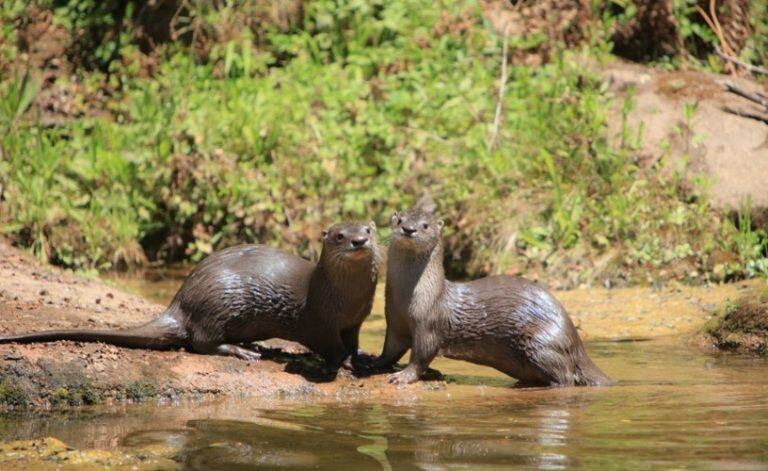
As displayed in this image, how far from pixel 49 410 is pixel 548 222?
416 cm

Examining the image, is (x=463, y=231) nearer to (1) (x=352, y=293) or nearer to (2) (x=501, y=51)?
(2) (x=501, y=51)

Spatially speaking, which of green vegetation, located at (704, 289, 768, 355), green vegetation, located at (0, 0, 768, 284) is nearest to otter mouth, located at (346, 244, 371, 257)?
green vegetation, located at (704, 289, 768, 355)

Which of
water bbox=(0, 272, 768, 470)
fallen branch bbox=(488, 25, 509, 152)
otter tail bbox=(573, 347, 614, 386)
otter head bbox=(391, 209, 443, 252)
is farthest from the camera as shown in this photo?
fallen branch bbox=(488, 25, 509, 152)

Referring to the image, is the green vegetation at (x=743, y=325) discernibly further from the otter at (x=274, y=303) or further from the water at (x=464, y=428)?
the otter at (x=274, y=303)

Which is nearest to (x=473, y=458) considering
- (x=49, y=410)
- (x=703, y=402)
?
(x=703, y=402)

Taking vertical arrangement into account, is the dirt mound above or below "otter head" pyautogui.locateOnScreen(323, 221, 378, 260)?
above

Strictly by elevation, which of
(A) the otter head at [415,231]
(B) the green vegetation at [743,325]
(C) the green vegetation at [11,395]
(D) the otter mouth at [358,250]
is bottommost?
(C) the green vegetation at [11,395]

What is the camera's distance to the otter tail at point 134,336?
4434mm

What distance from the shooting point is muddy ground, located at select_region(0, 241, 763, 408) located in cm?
429

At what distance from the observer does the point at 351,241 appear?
15.1ft

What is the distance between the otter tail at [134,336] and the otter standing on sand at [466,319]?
793 millimetres

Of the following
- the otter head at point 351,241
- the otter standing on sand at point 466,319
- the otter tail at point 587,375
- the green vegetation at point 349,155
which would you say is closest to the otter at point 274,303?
the otter head at point 351,241

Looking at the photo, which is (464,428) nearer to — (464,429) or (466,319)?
(464,429)

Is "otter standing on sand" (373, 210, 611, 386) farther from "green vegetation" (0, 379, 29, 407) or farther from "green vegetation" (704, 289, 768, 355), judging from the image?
"green vegetation" (0, 379, 29, 407)
